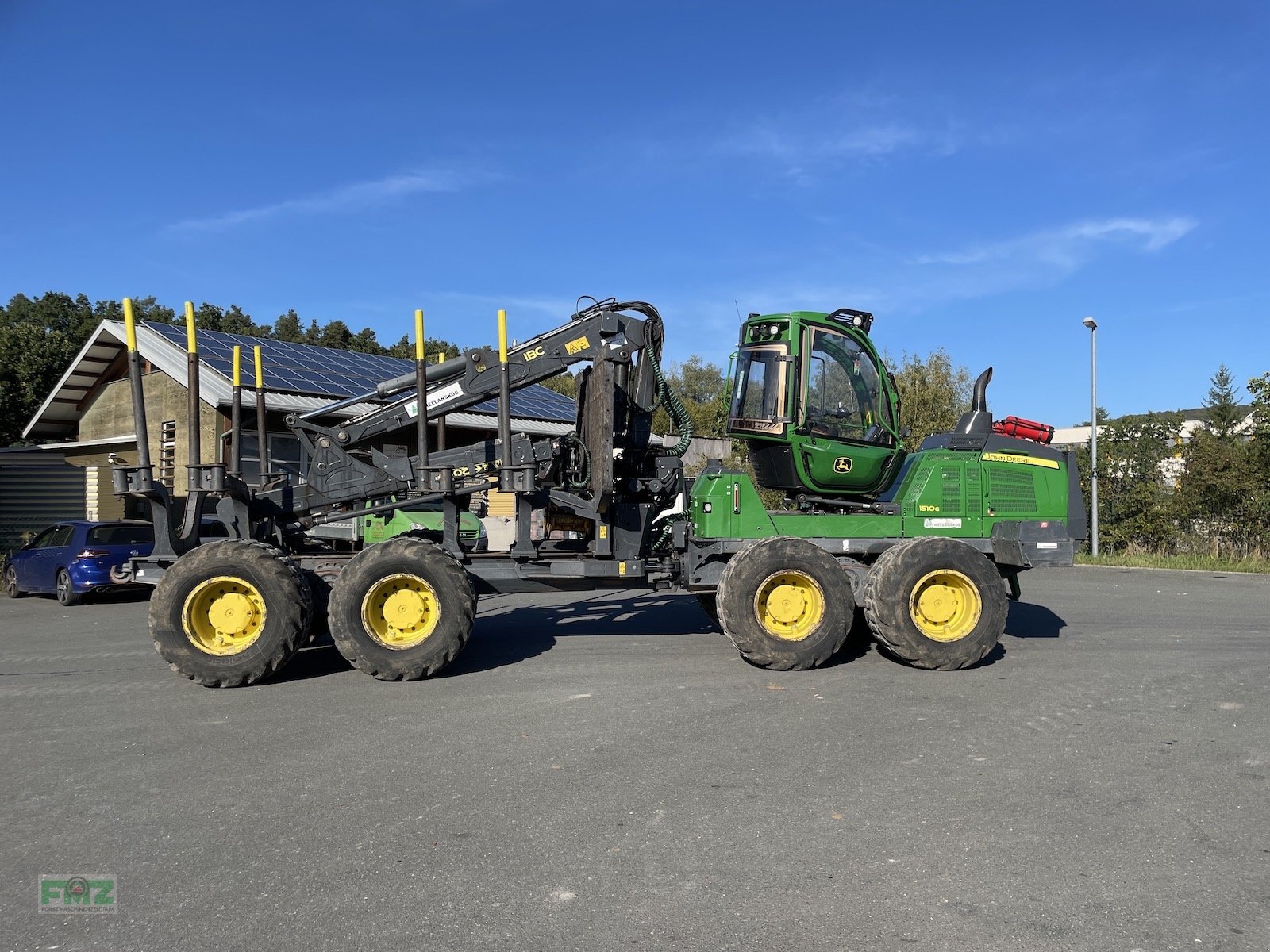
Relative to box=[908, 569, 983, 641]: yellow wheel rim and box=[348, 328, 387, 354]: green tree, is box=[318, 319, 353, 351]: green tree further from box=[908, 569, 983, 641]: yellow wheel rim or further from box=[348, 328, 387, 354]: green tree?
box=[908, 569, 983, 641]: yellow wheel rim

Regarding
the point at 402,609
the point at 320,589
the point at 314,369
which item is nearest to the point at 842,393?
the point at 402,609

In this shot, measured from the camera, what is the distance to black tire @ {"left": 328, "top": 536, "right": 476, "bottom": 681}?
8.17m

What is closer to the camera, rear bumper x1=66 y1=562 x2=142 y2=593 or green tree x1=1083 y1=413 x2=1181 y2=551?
rear bumper x1=66 y1=562 x2=142 y2=593

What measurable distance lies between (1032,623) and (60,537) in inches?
587

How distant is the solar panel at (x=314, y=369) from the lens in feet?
63.4

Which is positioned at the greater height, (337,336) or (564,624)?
(337,336)

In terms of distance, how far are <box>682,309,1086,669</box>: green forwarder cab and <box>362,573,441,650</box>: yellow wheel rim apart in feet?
8.40

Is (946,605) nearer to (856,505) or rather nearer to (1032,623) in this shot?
(856,505)

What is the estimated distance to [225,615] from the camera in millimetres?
8289

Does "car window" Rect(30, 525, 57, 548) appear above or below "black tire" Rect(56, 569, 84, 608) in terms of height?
above
